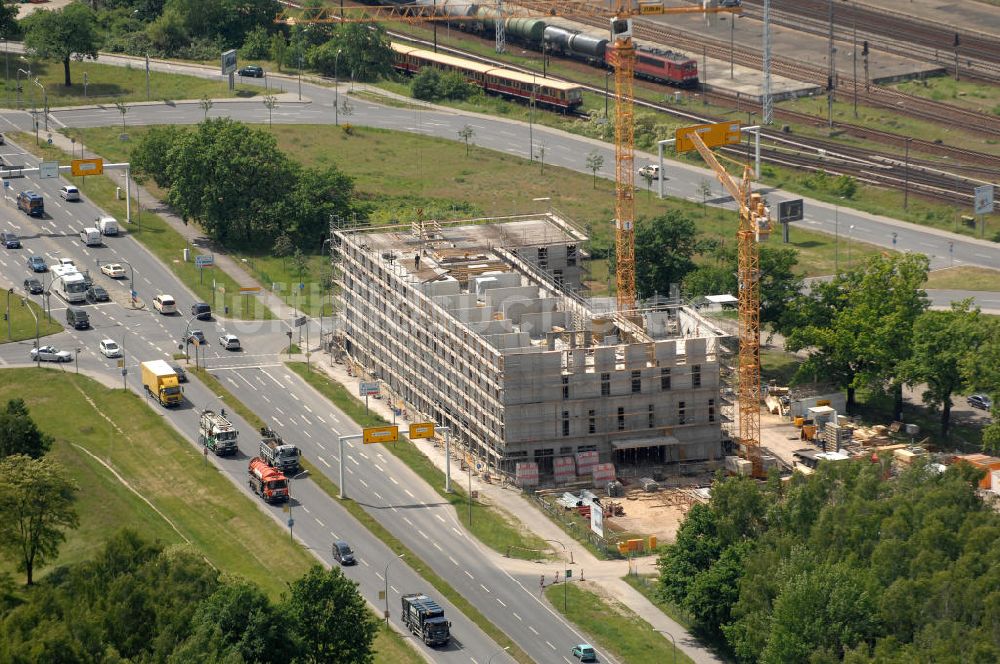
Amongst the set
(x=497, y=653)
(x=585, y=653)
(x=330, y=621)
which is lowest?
(x=497, y=653)

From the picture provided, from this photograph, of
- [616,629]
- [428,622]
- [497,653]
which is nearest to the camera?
[428,622]

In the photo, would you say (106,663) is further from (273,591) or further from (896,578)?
(896,578)

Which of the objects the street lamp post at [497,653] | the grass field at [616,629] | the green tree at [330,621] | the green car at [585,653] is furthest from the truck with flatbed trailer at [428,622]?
the green car at [585,653]

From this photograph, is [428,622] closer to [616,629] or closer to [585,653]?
[585,653]

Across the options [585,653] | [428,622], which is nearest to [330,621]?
[428,622]

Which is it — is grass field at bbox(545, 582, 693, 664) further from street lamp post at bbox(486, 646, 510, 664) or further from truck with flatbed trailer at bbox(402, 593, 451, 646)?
truck with flatbed trailer at bbox(402, 593, 451, 646)

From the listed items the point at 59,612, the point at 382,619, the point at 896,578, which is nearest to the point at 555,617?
the point at 382,619

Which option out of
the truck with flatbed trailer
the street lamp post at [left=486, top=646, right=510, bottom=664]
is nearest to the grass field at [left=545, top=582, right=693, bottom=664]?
the street lamp post at [left=486, top=646, right=510, bottom=664]
